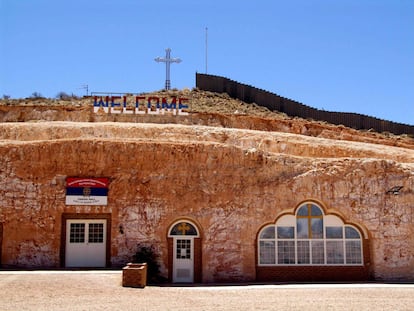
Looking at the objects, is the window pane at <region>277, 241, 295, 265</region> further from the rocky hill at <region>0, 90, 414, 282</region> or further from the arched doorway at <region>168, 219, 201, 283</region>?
the arched doorway at <region>168, 219, 201, 283</region>

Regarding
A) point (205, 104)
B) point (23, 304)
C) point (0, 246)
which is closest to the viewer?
point (23, 304)

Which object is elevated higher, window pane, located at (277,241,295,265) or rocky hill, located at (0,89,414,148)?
rocky hill, located at (0,89,414,148)

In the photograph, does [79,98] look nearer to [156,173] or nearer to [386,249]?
[156,173]

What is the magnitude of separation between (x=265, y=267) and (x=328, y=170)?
16.2 feet

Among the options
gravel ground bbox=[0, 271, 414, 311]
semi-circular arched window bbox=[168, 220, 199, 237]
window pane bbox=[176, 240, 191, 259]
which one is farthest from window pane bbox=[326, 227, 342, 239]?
window pane bbox=[176, 240, 191, 259]

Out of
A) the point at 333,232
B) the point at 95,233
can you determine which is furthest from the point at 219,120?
the point at 95,233

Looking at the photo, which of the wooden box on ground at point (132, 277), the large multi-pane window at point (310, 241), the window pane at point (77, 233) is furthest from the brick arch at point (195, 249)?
the wooden box on ground at point (132, 277)

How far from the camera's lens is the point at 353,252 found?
77.6 ft

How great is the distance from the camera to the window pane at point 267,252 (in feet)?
76.1

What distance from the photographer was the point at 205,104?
4441 cm

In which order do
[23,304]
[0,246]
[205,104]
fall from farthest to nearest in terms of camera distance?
1. [205,104]
2. [0,246]
3. [23,304]

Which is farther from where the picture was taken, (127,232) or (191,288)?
(127,232)

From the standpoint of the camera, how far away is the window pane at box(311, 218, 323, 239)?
23594 mm

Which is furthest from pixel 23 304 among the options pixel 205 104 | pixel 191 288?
pixel 205 104
